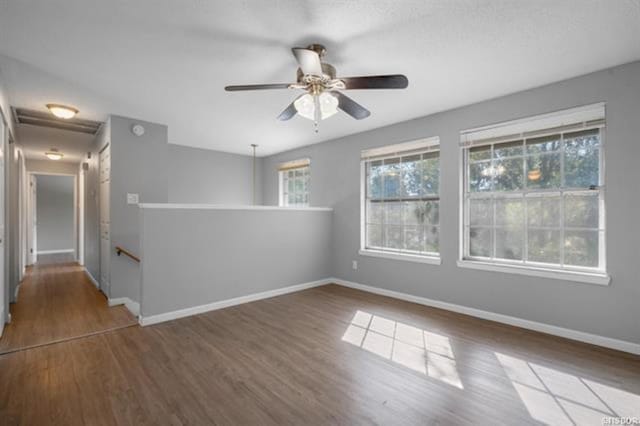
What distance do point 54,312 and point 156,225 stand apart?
1.83 m

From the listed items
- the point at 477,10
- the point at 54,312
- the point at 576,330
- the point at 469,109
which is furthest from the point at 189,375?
the point at 469,109

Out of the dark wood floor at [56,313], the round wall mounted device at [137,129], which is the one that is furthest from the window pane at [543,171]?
the round wall mounted device at [137,129]

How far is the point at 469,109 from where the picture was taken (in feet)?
11.4

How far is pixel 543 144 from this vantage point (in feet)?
10.0

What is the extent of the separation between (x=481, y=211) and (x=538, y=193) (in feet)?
1.94

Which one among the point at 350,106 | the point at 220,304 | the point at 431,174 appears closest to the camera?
the point at 350,106

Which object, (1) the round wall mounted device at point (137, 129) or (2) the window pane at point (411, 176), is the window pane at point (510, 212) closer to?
(2) the window pane at point (411, 176)

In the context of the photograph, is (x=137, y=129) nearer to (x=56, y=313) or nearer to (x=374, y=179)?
(x=56, y=313)

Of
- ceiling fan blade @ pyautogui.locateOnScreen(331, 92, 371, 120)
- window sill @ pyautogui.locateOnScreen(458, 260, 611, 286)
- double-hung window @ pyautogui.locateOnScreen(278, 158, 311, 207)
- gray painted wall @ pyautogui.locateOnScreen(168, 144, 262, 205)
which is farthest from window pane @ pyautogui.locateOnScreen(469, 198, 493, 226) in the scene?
gray painted wall @ pyautogui.locateOnScreen(168, 144, 262, 205)

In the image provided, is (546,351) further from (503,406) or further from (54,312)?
(54,312)

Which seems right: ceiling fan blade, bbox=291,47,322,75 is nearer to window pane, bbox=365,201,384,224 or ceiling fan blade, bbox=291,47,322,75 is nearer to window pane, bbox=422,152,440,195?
window pane, bbox=422,152,440,195

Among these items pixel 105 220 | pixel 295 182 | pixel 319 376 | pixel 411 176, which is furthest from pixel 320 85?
pixel 295 182

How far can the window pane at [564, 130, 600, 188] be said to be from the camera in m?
2.78

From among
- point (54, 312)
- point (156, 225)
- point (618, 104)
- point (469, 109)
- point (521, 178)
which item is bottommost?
point (54, 312)
